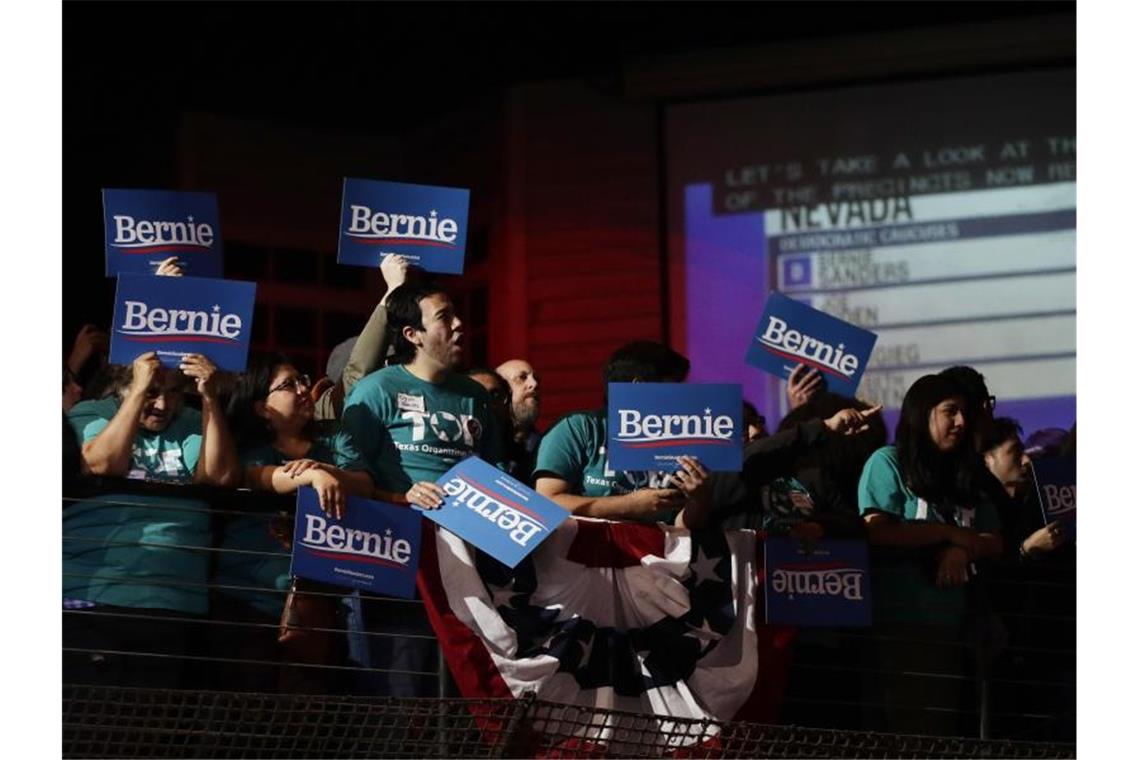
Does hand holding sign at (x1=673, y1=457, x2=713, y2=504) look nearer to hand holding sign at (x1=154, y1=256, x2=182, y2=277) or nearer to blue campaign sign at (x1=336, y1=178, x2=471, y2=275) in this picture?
blue campaign sign at (x1=336, y1=178, x2=471, y2=275)

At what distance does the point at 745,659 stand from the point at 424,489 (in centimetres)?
128

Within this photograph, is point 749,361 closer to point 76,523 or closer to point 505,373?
point 505,373

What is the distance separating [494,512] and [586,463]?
0.59 metres

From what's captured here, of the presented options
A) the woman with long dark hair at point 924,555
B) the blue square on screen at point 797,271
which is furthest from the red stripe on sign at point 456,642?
the blue square on screen at point 797,271

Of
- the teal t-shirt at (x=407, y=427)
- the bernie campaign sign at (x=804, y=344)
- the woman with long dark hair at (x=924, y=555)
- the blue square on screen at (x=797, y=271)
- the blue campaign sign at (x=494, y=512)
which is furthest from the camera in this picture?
the blue square on screen at (x=797, y=271)

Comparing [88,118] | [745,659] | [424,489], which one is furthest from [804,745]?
[88,118]

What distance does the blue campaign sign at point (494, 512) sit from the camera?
6.79 m

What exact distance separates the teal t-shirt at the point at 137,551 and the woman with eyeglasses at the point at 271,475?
11 cm

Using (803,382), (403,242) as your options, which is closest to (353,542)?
(403,242)

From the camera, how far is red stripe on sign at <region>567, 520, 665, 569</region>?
711 cm

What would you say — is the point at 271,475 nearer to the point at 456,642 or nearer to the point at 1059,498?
the point at 456,642

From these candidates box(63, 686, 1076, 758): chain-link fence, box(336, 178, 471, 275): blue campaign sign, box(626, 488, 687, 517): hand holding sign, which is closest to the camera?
box(63, 686, 1076, 758): chain-link fence

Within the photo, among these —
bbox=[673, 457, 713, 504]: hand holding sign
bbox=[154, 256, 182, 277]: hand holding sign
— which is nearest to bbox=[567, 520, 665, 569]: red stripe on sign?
bbox=[673, 457, 713, 504]: hand holding sign

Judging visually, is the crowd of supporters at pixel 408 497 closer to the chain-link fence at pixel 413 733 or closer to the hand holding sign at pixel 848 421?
the hand holding sign at pixel 848 421
